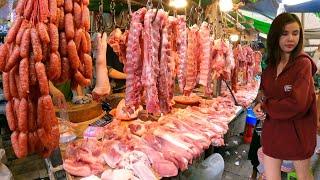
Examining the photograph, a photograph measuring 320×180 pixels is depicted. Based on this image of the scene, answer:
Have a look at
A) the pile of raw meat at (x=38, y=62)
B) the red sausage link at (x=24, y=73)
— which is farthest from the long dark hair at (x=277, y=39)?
the red sausage link at (x=24, y=73)

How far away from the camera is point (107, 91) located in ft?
12.2

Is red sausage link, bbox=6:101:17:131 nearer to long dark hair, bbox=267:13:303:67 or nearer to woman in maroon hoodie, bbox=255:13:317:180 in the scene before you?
woman in maroon hoodie, bbox=255:13:317:180

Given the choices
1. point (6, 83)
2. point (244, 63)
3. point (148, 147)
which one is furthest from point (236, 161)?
point (6, 83)

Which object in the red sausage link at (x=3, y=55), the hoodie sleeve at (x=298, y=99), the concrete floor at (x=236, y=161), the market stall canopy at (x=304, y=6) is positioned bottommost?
the concrete floor at (x=236, y=161)

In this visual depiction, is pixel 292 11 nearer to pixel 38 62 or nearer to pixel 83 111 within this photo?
pixel 83 111

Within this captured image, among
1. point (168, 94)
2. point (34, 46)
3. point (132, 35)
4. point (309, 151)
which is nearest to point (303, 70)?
point (309, 151)

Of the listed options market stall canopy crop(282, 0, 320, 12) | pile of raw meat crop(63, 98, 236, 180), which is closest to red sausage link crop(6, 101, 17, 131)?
pile of raw meat crop(63, 98, 236, 180)

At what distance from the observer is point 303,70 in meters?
3.23

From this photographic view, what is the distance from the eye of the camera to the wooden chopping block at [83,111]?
4430mm

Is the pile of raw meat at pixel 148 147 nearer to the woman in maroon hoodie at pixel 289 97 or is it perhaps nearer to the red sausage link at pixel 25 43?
the woman in maroon hoodie at pixel 289 97

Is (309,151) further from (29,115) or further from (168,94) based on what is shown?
(29,115)

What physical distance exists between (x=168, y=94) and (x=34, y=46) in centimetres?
192

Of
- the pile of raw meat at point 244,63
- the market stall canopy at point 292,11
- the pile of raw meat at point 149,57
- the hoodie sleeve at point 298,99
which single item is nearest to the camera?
the hoodie sleeve at point 298,99

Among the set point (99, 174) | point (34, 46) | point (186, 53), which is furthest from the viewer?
point (186, 53)
